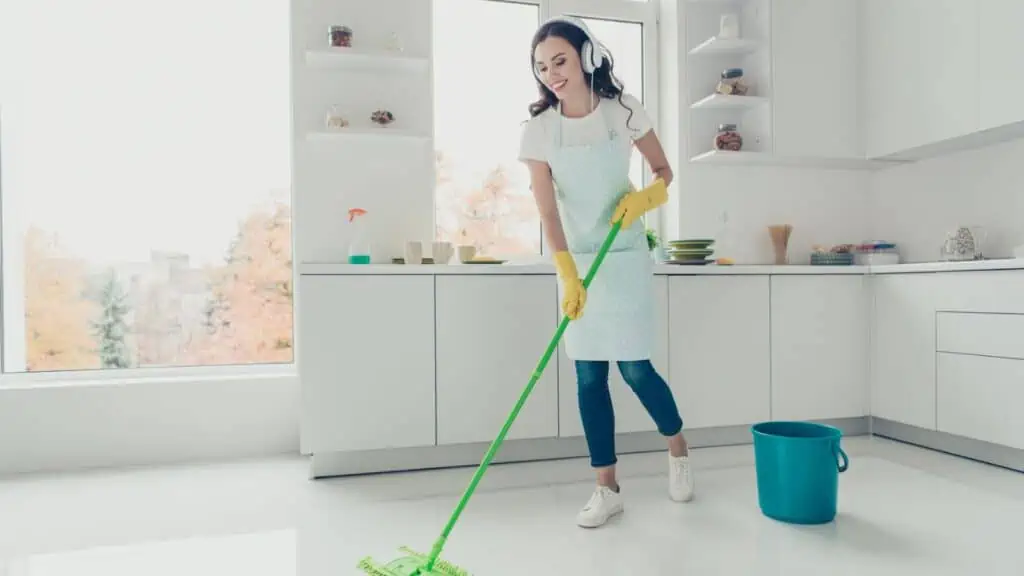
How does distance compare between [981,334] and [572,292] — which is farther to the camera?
[981,334]

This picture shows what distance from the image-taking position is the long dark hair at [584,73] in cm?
204

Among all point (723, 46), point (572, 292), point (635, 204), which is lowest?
point (572, 292)

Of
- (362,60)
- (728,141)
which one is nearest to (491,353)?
(362,60)

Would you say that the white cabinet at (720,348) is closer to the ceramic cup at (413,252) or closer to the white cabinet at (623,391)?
the white cabinet at (623,391)

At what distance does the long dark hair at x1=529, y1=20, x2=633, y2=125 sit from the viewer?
2045 millimetres

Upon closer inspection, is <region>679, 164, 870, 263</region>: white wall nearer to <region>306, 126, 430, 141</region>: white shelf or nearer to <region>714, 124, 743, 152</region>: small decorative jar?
<region>714, 124, 743, 152</region>: small decorative jar

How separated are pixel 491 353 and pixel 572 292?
82 cm

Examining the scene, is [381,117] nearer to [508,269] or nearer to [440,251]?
[440,251]

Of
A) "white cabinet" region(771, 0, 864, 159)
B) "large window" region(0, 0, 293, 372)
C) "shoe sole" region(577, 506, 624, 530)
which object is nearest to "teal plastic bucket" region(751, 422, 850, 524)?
"shoe sole" region(577, 506, 624, 530)

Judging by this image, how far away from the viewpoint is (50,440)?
2789 millimetres

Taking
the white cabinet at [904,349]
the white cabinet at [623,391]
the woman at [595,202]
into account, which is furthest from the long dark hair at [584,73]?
the white cabinet at [904,349]

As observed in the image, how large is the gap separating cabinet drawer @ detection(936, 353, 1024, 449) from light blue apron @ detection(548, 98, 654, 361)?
138cm

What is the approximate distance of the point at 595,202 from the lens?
6.93ft

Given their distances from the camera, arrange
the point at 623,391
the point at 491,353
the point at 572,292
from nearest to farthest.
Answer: the point at 572,292
the point at 491,353
the point at 623,391
